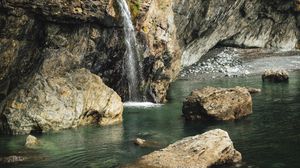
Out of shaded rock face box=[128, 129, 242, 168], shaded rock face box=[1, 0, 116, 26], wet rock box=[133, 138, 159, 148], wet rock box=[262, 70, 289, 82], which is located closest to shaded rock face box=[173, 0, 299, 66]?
wet rock box=[262, 70, 289, 82]

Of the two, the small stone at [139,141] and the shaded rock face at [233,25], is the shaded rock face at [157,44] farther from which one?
the shaded rock face at [233,25]

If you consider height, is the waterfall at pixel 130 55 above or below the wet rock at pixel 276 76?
above

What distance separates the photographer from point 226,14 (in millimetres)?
82625

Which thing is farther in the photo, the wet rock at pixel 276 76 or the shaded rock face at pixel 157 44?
the wet rock at pixel 276 76

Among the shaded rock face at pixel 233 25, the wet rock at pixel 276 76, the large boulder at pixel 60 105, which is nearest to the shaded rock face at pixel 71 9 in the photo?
the large boulder at pixel 60 105

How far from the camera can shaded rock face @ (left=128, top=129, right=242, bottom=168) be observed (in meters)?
18.8

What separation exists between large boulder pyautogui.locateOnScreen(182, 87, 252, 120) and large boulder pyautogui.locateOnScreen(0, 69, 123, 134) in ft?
16.8

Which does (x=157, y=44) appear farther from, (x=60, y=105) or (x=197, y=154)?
(x=197, y=154)

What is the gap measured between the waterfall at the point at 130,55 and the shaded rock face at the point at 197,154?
821 inches

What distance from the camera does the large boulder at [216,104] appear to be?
31.0 metres

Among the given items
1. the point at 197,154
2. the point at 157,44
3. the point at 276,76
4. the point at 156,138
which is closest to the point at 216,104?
the point at 156,138

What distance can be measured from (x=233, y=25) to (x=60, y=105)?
61.7 m

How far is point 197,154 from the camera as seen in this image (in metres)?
19.1

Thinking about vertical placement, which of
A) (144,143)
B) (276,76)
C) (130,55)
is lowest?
(144,143)
